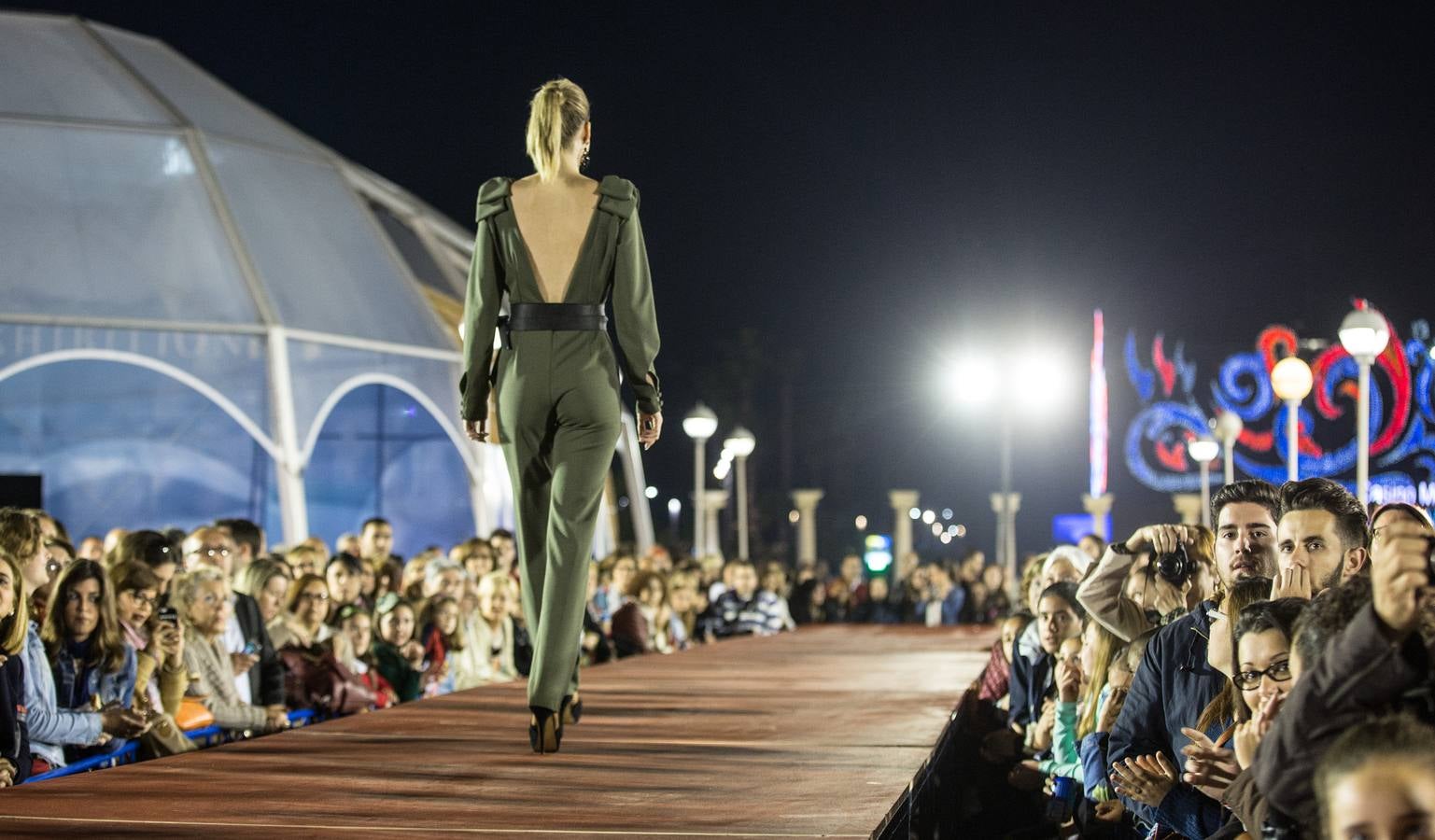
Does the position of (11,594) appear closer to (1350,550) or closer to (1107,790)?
(1107,790)

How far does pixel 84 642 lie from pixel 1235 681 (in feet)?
13.3

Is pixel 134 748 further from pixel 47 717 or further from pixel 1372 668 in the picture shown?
pixel 1372 668

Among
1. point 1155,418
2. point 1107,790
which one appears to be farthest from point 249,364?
point 1155,418

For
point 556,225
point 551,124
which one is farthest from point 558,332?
point 551,124

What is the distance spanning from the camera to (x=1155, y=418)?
4628 centimetres

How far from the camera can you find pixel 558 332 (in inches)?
185

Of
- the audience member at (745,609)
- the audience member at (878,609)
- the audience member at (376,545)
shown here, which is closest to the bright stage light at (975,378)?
the audience member at (878,609)

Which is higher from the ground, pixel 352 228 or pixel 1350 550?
pixel 352 228

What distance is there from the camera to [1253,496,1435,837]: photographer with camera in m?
2.21

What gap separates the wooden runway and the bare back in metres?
1.32

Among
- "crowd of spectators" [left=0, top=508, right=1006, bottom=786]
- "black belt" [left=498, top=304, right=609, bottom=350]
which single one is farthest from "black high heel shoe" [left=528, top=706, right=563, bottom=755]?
A: "crowd of spectators" [left=0, top=508, right=1006, bottom=786]

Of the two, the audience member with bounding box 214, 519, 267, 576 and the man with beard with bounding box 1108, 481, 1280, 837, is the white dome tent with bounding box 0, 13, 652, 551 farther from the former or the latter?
the man with beard with bounding box 1108, 481, 1280, 837

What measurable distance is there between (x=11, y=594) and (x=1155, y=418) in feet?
144

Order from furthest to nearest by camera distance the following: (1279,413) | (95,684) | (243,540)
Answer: (1279,413) → (243,540) → (95,684)
